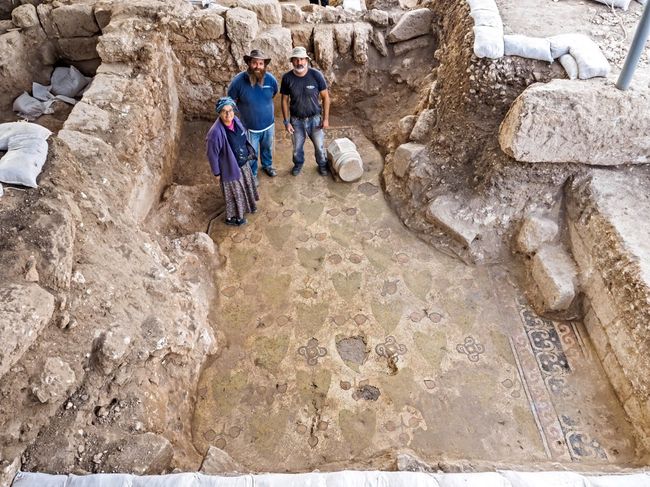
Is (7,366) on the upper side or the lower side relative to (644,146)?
lower

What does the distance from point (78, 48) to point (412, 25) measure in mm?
4049

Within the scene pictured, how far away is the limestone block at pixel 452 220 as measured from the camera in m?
4.46

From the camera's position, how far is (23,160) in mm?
3111

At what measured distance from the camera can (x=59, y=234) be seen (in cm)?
296

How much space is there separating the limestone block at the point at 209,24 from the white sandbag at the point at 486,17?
2644 mm

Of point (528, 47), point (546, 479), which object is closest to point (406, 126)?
point (528, 47)

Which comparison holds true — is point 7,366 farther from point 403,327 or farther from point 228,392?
point 403,327

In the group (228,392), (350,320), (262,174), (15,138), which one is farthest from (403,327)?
(15,138)

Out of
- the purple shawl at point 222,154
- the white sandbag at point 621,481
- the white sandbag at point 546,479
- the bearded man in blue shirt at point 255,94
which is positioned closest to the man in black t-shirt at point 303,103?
the bearded man in blue shirt at point 255,94

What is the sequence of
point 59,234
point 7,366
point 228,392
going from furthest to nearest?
point 228,392 → point 59,234 → point 7,366

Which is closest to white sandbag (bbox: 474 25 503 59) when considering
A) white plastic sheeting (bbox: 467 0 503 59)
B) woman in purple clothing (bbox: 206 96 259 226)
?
white plastic sheeting (bbox: 467 0 503 59)

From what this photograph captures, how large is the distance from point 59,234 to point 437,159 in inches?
136

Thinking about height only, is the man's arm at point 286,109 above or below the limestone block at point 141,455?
above

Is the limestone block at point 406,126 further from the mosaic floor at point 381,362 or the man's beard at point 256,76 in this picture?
the man's beard at point 256,76
